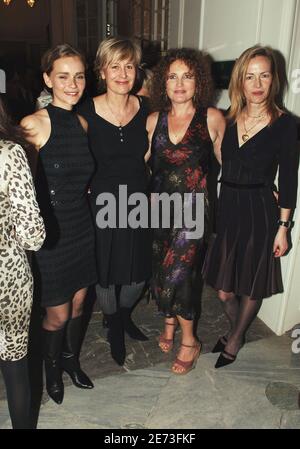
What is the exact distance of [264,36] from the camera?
2438 mm

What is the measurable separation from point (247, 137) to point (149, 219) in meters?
0.72

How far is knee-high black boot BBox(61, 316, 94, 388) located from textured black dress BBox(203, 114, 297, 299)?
0.86m

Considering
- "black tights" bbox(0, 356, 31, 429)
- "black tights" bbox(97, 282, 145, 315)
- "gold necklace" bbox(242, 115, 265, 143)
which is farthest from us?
"black tights" bbox(97, 282, 145, 315)

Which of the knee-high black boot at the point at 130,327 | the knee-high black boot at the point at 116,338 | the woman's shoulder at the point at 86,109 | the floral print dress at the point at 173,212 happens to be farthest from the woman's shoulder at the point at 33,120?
the knee-high black boot at the point at 130,327

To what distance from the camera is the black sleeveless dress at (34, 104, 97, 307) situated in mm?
1735

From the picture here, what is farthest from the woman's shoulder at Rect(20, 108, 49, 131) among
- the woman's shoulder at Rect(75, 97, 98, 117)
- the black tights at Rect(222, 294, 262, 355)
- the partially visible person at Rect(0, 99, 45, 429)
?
the black tights at Rect(222, 294, 262, 355)

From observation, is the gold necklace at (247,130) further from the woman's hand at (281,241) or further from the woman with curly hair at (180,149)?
the woman's hand at (281,241)

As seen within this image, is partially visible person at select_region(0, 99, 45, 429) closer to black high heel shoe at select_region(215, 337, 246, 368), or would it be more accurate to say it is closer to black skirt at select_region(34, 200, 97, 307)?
black skirt at select_region(34, 200, 97, 307)

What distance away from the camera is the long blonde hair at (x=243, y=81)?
6.49 ft

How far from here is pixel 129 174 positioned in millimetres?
2123

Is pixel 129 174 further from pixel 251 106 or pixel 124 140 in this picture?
pixel 251 106

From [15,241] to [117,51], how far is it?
1133 millimetres

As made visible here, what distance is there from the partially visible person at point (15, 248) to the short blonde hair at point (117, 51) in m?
0.79
